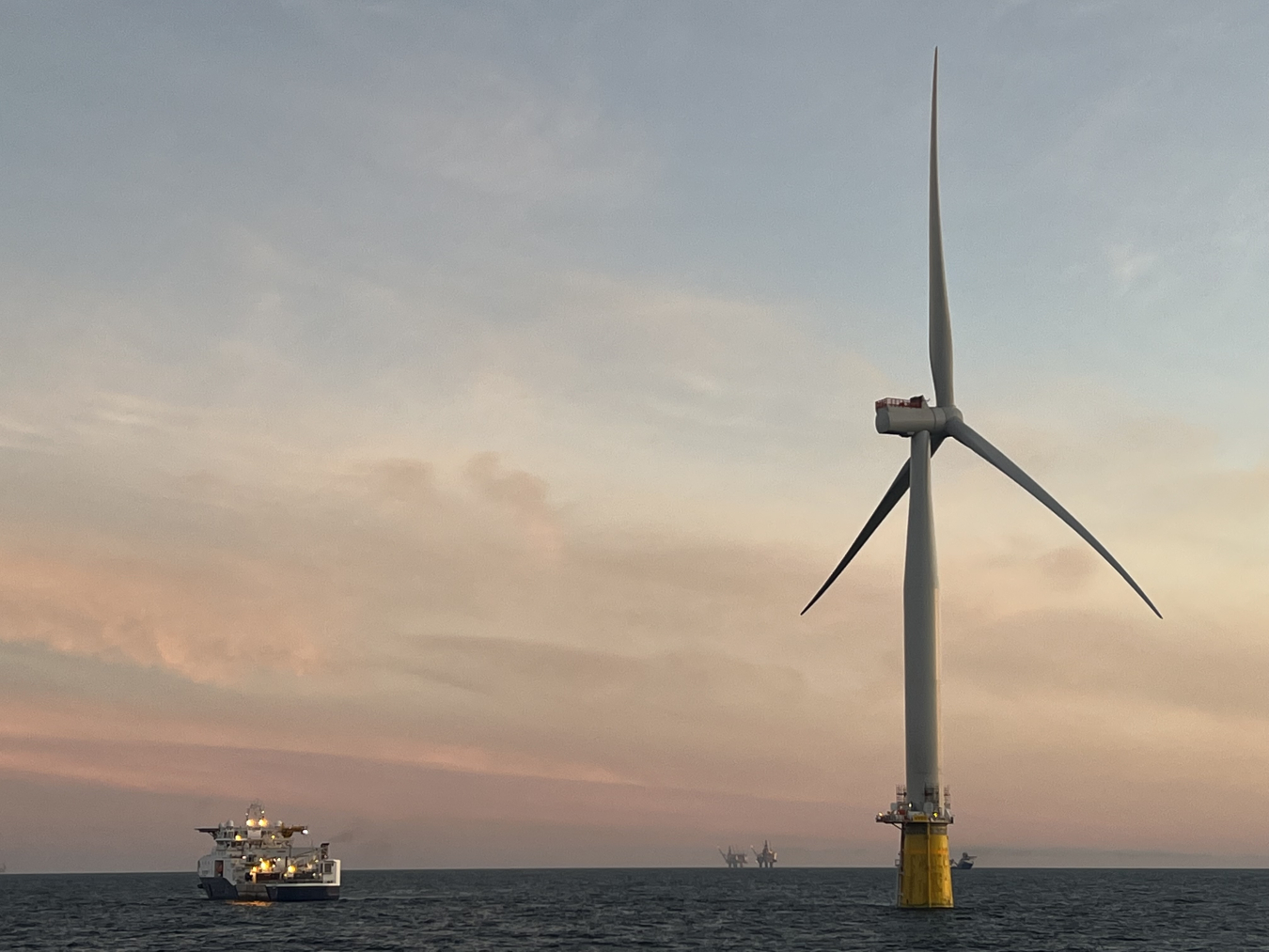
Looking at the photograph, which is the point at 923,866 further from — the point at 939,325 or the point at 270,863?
the point at 270,863

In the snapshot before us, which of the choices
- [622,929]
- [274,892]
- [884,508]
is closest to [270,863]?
[274,892]

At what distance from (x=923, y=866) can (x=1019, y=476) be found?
38.5 m

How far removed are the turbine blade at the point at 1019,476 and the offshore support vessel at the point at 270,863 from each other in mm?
110929

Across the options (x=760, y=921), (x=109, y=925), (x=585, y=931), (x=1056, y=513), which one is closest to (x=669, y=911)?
(x=760, y=921)

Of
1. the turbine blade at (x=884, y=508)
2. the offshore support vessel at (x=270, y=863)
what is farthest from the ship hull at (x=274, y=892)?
the turbine blade at (x=884, y=508)

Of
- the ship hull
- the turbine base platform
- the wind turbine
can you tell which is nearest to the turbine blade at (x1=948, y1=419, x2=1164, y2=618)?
the wind turbine

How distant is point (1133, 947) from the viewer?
126188 millimetres

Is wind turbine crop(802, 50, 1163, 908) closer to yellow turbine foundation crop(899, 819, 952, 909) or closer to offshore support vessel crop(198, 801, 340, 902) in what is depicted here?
yellow turbine foundation crop(899, 819, 952, 909)

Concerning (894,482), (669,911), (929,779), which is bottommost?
(669,911)

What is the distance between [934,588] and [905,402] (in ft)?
69.4

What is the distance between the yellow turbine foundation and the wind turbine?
85mm

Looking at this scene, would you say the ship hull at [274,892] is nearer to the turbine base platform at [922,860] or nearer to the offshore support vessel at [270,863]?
the offshore support vessel at [270,863]

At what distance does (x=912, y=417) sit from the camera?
424 feet

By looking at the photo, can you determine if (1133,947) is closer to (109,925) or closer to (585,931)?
(585,931)
